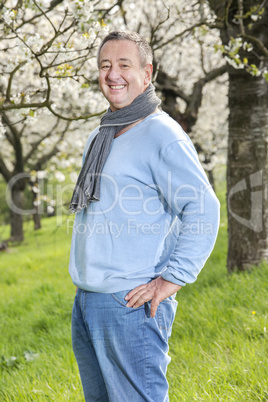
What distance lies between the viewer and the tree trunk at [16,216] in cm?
1375

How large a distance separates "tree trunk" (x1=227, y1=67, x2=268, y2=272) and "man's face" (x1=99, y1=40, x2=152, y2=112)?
3026mm

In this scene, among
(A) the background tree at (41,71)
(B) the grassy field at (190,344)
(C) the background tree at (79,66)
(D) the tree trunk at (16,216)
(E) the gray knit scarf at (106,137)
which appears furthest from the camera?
(D) the tree trunk at (16,216)

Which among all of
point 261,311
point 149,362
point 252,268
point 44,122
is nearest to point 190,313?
point 261,311

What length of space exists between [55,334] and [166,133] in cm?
296

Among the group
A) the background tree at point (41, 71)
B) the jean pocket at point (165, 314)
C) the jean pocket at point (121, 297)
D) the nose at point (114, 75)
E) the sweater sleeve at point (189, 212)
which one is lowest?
the jean pocket at point (165, 314)

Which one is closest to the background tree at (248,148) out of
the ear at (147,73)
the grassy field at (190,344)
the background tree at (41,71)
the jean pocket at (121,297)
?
the grassy field at (190,344)

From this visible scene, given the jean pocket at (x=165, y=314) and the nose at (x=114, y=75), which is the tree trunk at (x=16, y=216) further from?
the jean pocket at (x=165, y=314)

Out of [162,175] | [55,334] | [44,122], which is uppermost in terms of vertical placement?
[44,122]

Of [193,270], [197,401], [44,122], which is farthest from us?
[44,122]

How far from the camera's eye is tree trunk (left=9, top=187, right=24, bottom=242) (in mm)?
13750

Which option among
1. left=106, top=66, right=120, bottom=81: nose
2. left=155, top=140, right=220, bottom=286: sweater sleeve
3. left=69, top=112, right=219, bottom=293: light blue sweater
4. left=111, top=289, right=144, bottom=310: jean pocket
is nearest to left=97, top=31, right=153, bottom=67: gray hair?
left=106, top=66, right=120, bottom=81: nose

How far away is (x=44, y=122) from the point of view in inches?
638

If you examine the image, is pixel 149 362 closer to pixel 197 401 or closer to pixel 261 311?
pixel 197 401

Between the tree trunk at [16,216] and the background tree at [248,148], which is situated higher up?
the background tree at [248,148]
